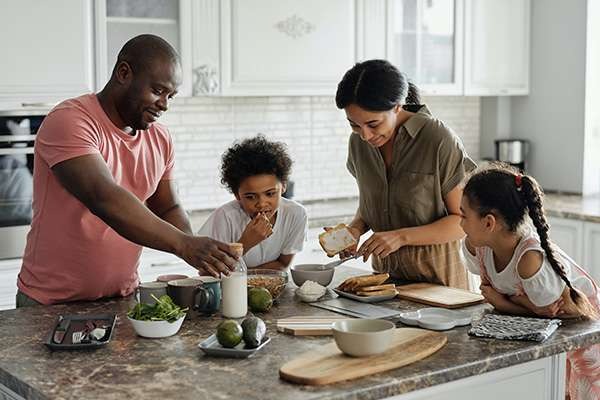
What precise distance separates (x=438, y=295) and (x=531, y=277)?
38 cm

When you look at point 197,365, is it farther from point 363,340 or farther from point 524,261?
point 524,261

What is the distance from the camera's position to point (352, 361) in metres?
2.17

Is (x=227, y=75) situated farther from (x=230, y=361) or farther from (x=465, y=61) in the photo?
(x=230, y=361)

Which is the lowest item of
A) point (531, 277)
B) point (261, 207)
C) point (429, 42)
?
point (531, 277)

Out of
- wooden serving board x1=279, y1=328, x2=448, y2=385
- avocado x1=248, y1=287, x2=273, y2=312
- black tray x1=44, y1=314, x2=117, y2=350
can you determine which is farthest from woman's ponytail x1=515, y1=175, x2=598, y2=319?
black tray x1=44, y1=314, x2=117, y2=350

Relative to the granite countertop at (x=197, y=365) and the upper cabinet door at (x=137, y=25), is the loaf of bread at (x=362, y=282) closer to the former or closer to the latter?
the granite countertop at (x=197, y=365)

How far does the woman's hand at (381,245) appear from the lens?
300 cm

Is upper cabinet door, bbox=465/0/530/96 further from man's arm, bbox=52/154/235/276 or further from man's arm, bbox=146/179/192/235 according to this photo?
man's arm, bbox=52/154/235/276

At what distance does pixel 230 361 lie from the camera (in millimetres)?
2213

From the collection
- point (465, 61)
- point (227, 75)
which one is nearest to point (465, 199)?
point (227, 75)

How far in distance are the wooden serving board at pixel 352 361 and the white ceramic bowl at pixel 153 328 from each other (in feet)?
1.28

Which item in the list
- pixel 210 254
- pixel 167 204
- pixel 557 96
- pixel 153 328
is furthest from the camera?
pixel 557 96

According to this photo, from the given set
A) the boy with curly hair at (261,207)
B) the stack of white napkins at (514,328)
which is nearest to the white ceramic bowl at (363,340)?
the stack of white napkins at (514,328)

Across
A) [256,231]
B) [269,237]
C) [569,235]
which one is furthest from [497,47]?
[256,231]
